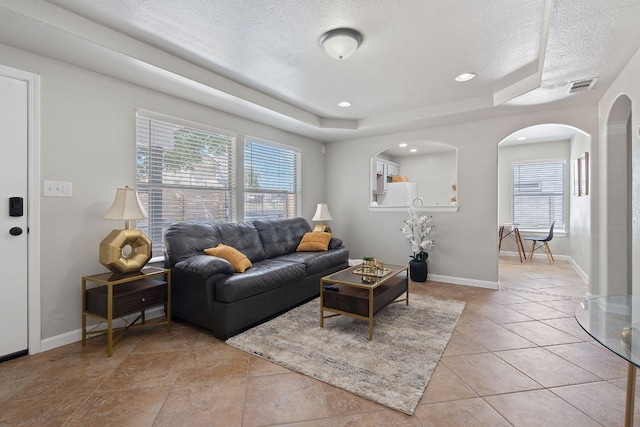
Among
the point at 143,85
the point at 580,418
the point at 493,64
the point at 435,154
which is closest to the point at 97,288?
the point at 143,85

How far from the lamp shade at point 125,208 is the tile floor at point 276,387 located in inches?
42.5

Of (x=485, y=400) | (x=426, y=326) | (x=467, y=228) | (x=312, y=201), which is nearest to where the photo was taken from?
(x=485, y=400)

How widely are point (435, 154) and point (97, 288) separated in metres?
7.09

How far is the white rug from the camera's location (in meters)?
1.91

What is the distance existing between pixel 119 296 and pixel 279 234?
83.9 inches

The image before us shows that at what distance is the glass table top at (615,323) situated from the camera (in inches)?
44.6

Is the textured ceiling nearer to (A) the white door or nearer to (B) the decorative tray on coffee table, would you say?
(A) the white door

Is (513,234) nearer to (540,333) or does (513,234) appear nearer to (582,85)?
(582,85)

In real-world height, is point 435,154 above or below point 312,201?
above

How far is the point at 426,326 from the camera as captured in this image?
2.82 m

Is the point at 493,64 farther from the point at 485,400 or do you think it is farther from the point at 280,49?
the point at 485,400

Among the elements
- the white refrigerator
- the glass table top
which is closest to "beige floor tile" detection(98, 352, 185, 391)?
the glass table top

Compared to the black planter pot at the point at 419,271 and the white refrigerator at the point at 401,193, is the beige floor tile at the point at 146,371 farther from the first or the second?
the white refrigerator at the point at 401,193

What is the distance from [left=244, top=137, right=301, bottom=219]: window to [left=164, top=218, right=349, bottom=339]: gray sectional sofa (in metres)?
0.54
